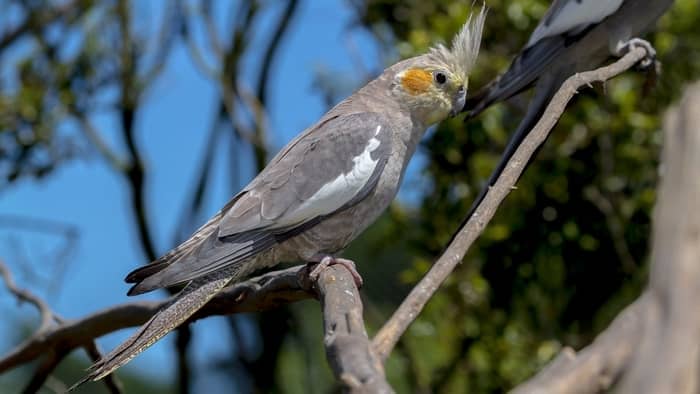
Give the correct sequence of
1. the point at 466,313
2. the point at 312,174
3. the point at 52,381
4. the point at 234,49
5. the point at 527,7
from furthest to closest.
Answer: the point at 234,49
the point at 466,313
the point at 527,7
the point at 52,381
the point at 312,174

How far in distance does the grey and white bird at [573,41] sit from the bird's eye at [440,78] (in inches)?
11.6

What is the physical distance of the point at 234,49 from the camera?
416 centimetres

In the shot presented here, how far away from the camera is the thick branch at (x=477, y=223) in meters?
1.30

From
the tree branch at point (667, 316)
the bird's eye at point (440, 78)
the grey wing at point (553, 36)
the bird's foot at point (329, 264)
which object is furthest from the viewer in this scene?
the grey wing at point (553, 36)

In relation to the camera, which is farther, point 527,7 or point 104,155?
point 104,155

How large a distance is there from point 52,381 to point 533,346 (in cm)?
158

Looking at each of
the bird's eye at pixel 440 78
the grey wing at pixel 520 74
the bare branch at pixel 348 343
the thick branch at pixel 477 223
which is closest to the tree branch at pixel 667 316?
the bare branch at pixel 348 343

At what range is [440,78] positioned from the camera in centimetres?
246

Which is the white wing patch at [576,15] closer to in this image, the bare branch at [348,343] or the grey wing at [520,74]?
the grey wing at [520,74]

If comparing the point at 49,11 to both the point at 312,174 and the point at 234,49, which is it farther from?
the point at 312,174

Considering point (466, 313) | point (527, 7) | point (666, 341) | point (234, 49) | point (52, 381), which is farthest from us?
point (234, 49)

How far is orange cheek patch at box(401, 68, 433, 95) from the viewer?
247cm

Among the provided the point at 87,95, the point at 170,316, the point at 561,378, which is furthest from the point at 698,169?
the point at 87,95

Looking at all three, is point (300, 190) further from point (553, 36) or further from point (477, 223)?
point (553, 36)
